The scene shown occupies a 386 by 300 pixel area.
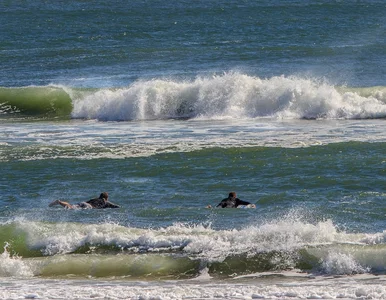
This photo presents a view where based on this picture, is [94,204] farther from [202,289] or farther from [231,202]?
[202,289]

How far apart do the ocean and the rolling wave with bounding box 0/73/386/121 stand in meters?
0.07

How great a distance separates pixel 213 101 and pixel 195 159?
8.35 m

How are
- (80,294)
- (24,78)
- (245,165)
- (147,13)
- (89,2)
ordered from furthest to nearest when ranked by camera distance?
1. (89,2)
2. (147,13)
3. (24,78)
4. (245,165)
5. (80,294)

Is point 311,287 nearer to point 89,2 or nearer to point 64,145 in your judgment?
point 64,145

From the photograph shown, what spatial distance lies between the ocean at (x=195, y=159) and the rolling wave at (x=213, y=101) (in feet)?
0.22

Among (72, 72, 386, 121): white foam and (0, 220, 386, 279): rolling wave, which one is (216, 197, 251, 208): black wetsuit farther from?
(72, 72, 386, 121): white foam

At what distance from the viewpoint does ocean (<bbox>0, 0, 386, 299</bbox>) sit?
51.4ft

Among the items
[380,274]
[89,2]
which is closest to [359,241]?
[380,274]

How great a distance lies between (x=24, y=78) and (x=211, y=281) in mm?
24126

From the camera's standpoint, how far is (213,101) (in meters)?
31.7

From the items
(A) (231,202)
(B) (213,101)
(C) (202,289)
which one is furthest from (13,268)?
(B) (213,101)

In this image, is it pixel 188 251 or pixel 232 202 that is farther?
pixel 232 202

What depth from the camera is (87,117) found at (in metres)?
32.1

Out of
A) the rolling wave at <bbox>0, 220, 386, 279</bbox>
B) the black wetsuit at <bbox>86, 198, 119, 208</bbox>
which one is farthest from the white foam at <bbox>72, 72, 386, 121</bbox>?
the rolling wave at <bbox>0, 220, 386, 279</bbox>
